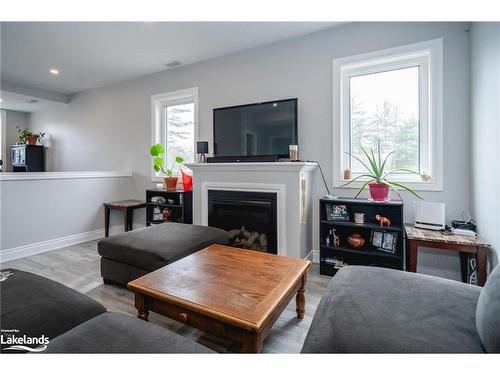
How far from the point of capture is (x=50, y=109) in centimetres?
540

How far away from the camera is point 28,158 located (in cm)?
522

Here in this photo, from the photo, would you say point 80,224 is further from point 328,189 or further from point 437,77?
point 437,77

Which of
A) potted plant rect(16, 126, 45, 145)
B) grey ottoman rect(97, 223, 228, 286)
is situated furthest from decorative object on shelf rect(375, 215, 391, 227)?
potted plant rect(16, 126, 45, 145)

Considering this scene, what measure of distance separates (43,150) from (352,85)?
641cm

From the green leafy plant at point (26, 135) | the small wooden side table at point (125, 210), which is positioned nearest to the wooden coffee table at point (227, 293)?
the small wooden side table at point (125, 210)

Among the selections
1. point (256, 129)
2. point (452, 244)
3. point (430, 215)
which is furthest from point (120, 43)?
point (452, 244)

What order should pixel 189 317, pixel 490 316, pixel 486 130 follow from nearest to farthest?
pixel 490 316 → pixel 189 317 → pixel 486 130

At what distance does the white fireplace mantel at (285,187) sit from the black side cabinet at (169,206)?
2.16 feet

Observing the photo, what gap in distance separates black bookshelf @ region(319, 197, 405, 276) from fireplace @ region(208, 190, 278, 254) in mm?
526

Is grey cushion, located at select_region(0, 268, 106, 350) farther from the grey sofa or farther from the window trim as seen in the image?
the window trim

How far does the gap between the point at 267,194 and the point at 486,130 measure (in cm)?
184

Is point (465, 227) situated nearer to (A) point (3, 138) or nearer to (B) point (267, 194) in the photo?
(B) point (267, 194)

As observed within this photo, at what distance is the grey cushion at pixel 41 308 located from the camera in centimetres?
92
